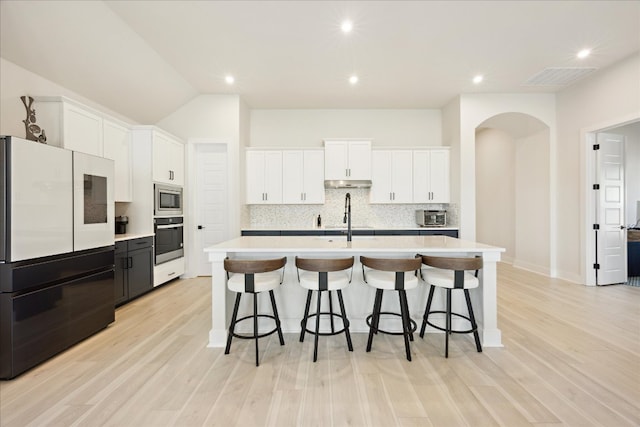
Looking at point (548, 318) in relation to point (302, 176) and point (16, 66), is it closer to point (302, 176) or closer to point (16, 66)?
point (302, 176)

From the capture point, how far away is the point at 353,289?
276 centimetres

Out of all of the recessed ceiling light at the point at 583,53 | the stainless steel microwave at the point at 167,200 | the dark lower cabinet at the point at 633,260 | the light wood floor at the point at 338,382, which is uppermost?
the recessed ceiling light at the point at 583,53

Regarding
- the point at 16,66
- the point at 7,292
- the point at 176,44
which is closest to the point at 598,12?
the point at 176,44

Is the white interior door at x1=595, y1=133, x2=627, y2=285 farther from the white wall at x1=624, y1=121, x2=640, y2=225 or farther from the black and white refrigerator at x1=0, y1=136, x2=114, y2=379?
the black and white refrigerator at x1=0, y1=136, x2=114, y2=379

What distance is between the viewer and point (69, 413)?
168cm

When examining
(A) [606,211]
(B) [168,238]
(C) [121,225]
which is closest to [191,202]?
(B) [168,238]

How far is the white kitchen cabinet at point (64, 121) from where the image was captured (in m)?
2.94

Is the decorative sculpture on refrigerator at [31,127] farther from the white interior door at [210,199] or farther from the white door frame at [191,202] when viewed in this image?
the white interior door at [210,199]

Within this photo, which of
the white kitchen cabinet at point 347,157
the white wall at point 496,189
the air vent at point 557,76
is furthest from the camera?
the white wall at point 496,189

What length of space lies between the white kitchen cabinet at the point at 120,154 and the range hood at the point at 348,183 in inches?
122

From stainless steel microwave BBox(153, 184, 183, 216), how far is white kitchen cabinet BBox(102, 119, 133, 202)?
13.7 inches

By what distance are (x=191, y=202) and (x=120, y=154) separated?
1.29 metres

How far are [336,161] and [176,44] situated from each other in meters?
2.87

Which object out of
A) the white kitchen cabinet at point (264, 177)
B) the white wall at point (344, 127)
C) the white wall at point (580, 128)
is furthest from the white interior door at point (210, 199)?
the white wall at point (580, 128)
